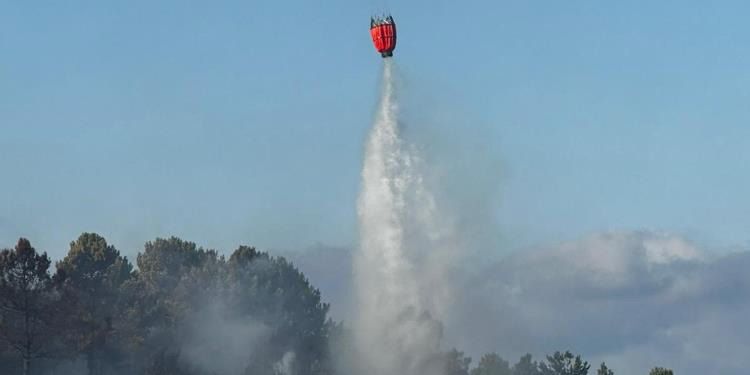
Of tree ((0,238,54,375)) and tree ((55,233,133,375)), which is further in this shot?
tree ((55,233,133,375))

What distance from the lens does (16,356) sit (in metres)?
157

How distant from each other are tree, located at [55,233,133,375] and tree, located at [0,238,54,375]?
3.48 meters

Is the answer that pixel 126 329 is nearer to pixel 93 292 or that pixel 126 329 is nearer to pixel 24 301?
pixel 93 292

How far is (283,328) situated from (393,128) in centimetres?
5208

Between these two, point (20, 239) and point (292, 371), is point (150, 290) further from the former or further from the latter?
point (20, 239)

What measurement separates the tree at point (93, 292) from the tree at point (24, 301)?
11.4 feet

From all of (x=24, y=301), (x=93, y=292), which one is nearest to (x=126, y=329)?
(x=93, y=292)

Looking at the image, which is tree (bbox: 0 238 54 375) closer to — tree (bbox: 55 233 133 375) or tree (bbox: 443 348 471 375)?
tree (bbox: 55 233 133 375)

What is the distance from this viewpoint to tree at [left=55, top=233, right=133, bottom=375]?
511ft

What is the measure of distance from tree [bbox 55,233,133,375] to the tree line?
5.2 inches

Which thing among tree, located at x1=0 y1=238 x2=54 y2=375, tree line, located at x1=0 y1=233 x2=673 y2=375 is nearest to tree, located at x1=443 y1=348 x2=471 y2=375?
tree line, located at x1=0 y1=233 x2=673 y2=375

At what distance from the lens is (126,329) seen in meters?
173

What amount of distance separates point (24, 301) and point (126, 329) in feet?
86.8

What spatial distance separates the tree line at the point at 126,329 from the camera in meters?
149
